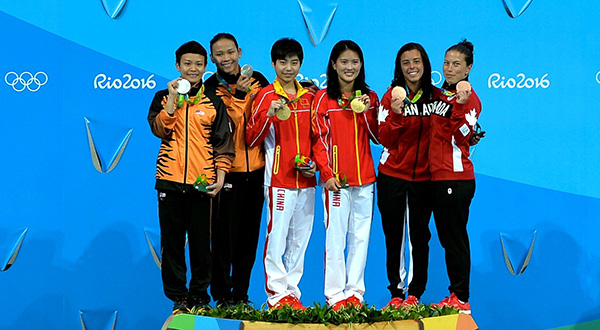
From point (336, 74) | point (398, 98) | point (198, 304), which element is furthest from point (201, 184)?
point (398, 98)

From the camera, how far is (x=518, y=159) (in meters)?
5.26

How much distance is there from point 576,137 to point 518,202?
64 cm

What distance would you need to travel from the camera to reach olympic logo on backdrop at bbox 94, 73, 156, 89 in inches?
209

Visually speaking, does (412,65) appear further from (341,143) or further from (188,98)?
(188,98)

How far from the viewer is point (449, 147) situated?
13.8 ft

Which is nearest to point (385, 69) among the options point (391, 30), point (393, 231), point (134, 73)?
point (391, 30)

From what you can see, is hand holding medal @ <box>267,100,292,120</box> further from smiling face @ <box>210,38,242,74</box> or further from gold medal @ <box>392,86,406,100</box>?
gold medal @ <box>392,86,406,100</box>

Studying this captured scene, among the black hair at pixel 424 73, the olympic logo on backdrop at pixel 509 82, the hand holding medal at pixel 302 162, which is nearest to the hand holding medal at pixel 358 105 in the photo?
the black hair at pixel 424 73

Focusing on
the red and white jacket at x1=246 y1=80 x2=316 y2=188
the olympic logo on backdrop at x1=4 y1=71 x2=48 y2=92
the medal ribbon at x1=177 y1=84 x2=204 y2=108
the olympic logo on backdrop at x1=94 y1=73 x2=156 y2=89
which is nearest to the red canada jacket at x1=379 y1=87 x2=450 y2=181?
the red and white jacket at x1=246 y1=80 x2=316 y2=188

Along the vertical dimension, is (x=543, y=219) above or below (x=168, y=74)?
below

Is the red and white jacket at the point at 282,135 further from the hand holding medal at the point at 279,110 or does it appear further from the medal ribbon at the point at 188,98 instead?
the medal ribbon at the point at 188,98

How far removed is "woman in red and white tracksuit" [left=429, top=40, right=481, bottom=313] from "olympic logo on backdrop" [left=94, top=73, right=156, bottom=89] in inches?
87.7

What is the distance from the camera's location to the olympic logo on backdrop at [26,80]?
208 inches

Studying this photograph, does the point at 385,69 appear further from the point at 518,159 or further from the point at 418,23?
the point at 518,159
